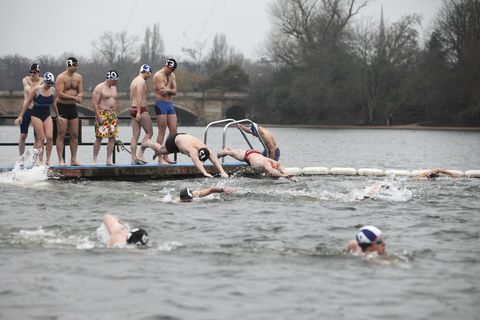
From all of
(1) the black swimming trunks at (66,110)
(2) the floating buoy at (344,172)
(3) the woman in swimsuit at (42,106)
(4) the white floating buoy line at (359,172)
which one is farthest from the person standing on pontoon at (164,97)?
(2) the floating buoy at (344,172)

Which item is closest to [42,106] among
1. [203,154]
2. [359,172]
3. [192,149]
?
[192,149]

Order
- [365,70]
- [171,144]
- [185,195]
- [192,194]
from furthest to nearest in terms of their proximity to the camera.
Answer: [365,70]
[171,144]
[192,194]
[185,195]

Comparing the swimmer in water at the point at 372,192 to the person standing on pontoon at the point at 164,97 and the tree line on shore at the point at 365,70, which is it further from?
the tree line on shore at the point at 365,70

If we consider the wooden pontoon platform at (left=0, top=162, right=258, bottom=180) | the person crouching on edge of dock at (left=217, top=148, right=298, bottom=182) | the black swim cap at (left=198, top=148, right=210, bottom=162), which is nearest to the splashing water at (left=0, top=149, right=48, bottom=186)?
the wooden pontoon platform at (left=0, top=162, right=258, bottom=180)

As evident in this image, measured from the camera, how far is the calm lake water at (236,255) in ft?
28.4

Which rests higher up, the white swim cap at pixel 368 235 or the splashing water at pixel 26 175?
the splashing water at pixel 26 175

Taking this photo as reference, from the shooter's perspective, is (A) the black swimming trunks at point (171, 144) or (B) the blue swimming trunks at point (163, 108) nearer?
(A) the black swimming trunks at point (171, 144)

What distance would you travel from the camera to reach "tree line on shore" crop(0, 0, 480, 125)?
74.7 m

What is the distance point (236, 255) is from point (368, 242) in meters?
1.77

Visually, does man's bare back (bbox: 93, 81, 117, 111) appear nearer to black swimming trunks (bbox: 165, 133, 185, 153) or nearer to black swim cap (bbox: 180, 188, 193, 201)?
black swimming trunks (bbox: 165, 133, 185, 153)

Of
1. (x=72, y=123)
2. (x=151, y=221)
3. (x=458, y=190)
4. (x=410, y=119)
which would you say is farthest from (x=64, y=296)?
(x=410, y=119)

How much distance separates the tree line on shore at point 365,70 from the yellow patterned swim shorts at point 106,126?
183 feet

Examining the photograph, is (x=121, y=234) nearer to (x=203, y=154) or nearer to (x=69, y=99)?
(x=203, y=154)

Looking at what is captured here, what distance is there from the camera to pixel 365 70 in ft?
274
